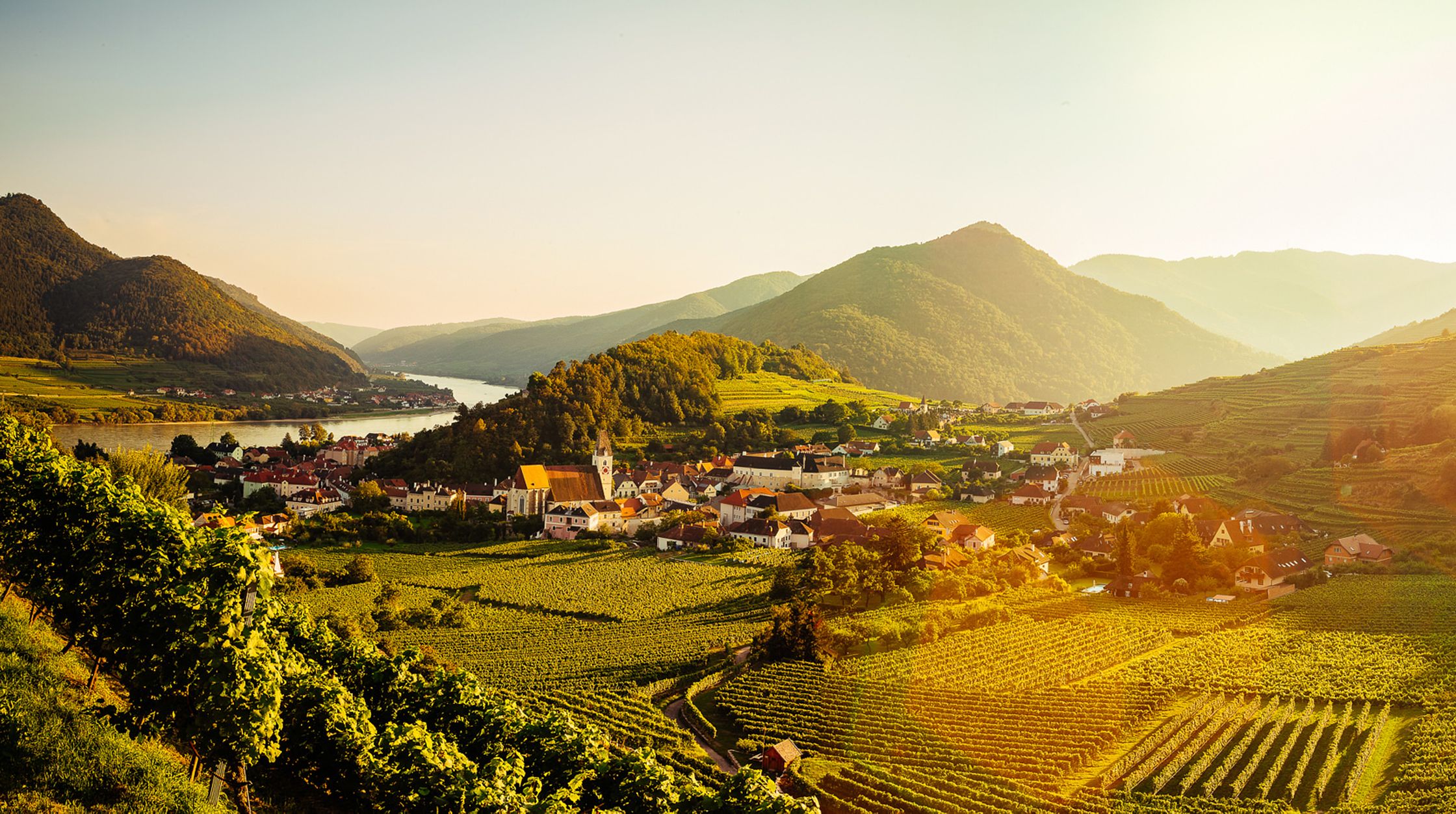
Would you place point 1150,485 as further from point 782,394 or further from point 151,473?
point 151,473

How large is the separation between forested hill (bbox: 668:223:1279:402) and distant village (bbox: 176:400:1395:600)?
72.5 m

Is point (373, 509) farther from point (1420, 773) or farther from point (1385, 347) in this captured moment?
point (1385, 347)

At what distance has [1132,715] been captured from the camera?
23.4 meters

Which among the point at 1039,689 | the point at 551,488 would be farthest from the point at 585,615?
the point at 551,488

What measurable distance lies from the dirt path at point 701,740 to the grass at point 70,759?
497 inches

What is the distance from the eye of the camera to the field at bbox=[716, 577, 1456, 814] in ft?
62.6

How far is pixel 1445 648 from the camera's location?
29.0m

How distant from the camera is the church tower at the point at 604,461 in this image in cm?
6012

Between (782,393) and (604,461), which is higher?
(782,393)

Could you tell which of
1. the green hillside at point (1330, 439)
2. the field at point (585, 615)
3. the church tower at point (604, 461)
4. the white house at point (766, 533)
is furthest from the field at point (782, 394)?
the field at point (585, 615)

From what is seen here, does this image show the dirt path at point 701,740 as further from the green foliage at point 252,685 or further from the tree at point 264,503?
the tree at point 264,503

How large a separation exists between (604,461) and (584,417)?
9.19m

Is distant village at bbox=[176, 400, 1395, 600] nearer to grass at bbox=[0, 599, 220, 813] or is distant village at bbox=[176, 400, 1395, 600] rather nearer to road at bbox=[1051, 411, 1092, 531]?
road at bbox=[1051, 411, 1092, 531]

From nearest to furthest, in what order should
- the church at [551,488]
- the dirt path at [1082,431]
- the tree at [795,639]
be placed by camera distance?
the tree at [795,639]
the church at [551,488]
the dirt path at [1082,431]
